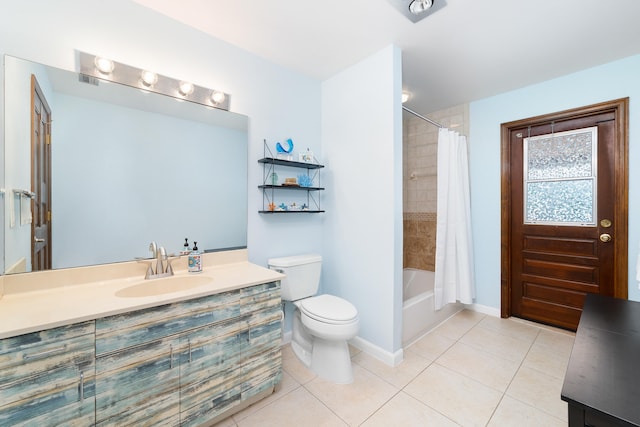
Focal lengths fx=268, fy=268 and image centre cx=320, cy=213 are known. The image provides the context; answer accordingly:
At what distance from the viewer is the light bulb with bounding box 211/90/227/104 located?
1864 millimetres

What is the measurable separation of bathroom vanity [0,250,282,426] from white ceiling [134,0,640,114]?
5.28 ft

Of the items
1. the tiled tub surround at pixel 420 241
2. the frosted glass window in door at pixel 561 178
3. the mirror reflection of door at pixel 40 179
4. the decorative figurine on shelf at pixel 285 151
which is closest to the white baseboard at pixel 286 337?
the decorative figurine on shelf at pixel 285 151

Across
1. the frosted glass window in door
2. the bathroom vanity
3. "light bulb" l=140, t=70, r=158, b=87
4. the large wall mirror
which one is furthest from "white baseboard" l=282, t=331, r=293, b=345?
the frosted glass window in door

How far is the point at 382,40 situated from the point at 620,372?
6.76ft

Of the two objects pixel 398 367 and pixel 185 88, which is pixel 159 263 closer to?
pixel 185 88

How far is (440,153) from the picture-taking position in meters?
2.71

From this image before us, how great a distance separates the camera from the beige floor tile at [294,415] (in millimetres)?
1440

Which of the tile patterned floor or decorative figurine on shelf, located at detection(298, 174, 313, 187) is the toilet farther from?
decorative figurine on shelf, located at detection(298, 174, 313, 187)

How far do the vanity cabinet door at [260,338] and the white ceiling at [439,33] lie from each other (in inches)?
65.5

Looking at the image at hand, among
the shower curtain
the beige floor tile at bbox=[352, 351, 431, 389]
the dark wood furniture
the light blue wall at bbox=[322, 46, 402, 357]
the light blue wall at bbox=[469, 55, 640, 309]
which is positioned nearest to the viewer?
the dark wood furniture

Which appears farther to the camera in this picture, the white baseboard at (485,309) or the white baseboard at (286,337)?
the white baseboard at (485,309)

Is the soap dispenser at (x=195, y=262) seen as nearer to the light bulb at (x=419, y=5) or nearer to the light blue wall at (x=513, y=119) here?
the light bulb at (x=419, y=5)

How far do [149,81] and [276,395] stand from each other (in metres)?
2.06

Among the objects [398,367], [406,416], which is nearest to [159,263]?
[406,416]
